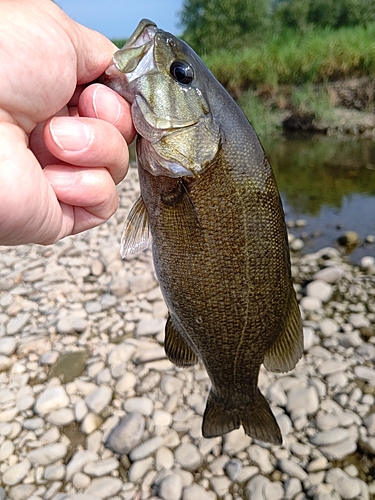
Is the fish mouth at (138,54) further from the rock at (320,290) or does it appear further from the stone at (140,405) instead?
the rock at (320,290)

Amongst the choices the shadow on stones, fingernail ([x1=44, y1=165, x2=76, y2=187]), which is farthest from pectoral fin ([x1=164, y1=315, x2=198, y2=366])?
the shadow on stones

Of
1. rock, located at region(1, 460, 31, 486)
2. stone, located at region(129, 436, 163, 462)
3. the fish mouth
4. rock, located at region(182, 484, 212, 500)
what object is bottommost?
rock, located at region(182, 484, 212, 500)

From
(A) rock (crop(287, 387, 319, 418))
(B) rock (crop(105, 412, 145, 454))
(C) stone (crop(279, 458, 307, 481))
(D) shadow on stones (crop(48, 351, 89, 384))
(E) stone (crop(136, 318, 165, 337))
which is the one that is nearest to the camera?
(C) stone (crop(279, 458, 307, 481))

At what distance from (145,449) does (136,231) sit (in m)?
1.80

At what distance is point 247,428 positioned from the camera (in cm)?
227

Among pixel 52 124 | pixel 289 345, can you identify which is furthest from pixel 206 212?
pixel 289 345

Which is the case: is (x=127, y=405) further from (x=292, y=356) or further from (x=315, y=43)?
(x=315, y=43)

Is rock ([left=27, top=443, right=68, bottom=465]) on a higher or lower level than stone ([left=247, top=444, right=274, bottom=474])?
higher

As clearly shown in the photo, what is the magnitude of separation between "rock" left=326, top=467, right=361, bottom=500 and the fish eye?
2.54 metres

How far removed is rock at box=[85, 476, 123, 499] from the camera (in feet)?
8.75

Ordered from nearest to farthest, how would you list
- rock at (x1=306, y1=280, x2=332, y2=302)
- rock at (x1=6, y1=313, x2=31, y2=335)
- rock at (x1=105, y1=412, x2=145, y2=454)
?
rock at (x1=105, y1=412, x2=145, y2=454) < rock at (x1=6, y1=313, x2=31, y2=335) < rock at (x1=306, y1=280, x2=332, y2=302)

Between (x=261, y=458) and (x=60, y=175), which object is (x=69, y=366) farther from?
(x=60, y=175)

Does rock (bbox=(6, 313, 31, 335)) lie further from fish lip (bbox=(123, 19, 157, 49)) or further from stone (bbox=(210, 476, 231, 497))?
fish lip (bbox=(123, 19, 157, 49))

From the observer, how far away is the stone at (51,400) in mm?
3279
